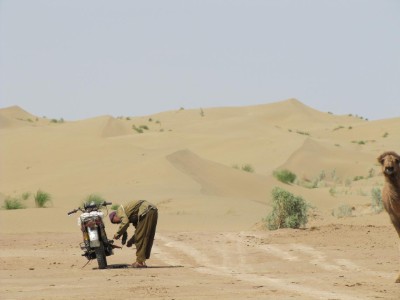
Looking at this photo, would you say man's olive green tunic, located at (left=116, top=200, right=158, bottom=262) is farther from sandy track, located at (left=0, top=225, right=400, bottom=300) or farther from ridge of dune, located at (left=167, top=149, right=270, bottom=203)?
ridge of dune, located at (left=167, top=149, right=270, bottom=203)

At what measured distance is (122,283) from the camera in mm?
12664

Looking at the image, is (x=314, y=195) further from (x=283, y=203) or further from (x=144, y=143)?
(x=144, y=143)

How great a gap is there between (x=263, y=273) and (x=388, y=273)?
1798 mm

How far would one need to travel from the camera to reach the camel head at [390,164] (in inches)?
496

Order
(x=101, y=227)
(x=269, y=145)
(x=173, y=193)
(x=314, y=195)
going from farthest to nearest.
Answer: (x=269, y=145), (x=314, y=195), (x=173, y=193), (x=101, y=227)

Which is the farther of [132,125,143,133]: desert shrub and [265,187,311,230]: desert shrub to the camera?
[132,125,143,133]: desert shrub

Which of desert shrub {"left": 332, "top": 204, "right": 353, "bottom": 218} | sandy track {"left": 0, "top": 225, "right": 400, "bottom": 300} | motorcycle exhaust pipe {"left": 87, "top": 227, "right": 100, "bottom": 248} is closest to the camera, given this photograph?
sandy track {"left": 0, "top": 225, "right": 400, "bottom": 300}

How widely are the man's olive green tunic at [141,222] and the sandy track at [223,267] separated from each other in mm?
319

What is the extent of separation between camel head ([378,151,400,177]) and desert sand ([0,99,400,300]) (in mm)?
1427

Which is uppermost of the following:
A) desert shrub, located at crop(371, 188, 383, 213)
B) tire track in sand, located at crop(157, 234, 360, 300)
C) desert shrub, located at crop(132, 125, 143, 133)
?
desert shrub, located at crop(132, 125, 143, 133)

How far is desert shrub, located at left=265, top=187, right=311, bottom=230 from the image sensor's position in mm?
24078

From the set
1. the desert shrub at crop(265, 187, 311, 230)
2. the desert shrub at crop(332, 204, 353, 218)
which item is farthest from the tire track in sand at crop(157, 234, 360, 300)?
the desert shrub at crop(332, 204, 353, 218)

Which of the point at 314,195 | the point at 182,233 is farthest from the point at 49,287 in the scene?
the point at 314,195

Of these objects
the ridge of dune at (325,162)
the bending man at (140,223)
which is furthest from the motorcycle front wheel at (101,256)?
the ridge of dune at (325,162)
